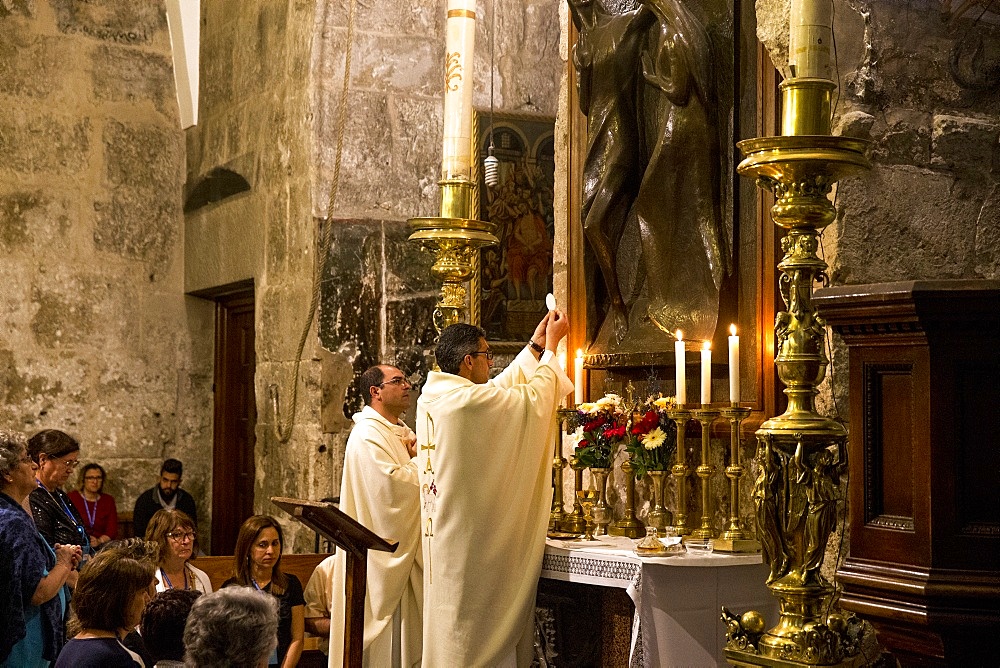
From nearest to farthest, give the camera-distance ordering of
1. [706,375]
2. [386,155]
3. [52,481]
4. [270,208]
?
[706,375] → [52,481] → [386,155] → [270,208]

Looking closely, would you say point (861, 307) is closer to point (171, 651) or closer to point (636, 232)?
point (171, 651)

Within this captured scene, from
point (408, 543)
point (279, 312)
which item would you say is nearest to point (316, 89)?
point (279, 312)

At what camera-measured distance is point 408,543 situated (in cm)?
545

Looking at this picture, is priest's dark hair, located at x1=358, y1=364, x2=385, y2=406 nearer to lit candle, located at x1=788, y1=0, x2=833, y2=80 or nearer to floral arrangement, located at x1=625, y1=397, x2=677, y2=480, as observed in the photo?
floral arrangement, located at x1=625, y1=397, x2=677, y2=480

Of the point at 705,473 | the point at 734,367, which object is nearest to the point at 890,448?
the point at 734,367

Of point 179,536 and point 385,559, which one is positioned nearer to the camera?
point 179,536

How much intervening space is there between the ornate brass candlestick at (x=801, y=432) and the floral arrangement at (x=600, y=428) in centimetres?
174

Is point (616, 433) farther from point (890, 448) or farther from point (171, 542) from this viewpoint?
point (890, 448)

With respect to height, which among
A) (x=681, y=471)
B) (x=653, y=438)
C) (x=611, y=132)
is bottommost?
(x=681, y=471)

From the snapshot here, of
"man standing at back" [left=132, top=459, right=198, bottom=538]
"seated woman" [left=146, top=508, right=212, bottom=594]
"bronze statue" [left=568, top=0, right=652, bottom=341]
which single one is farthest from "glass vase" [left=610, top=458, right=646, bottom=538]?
"man standing at back" [left=132, top=459, right=198, bottom=538]

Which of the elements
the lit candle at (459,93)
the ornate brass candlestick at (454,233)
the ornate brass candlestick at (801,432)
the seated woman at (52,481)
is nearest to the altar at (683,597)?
the ornate brass candlestick at (801,432)

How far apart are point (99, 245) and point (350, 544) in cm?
555

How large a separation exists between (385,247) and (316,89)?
0.95 m

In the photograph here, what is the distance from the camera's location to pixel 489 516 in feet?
16.3
